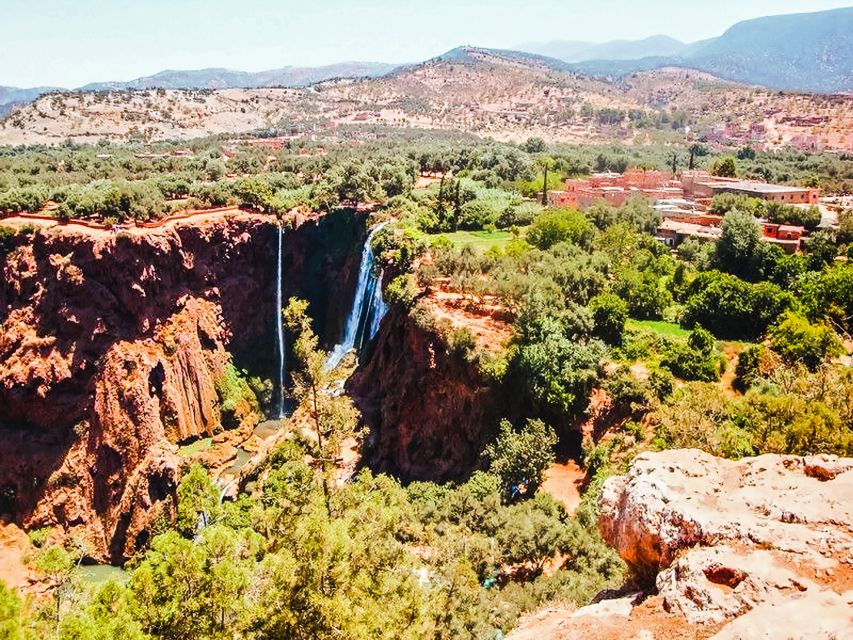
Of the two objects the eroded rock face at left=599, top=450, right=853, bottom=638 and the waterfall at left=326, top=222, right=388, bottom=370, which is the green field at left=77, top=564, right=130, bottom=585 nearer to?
the waterfall at left=326, top=222, right=388, bottom=370

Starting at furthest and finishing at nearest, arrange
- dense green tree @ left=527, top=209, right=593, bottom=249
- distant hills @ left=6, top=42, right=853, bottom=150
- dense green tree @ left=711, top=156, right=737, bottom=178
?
distant hills @ left=6, top=42, right=853, bottom=150, dense green tree @ left=711, top=156, right=737, bottom=178, dense green tree @ left=527, top=209, right=593, bottom=249

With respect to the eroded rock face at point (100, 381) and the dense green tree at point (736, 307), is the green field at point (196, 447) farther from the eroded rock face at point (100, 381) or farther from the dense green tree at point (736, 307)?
the dense green tree at point (736, 307)

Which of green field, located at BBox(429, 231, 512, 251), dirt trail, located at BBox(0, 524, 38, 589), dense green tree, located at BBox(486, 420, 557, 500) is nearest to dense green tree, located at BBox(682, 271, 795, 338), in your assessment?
dense green tree, located at BBox(486, 420, 557, 500)

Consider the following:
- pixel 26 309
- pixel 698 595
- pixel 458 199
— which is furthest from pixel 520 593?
pixel 458 199

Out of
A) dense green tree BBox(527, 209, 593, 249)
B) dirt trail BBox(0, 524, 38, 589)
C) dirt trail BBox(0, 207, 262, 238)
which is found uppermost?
dirt trail BBox(0, 207, 262, 238)

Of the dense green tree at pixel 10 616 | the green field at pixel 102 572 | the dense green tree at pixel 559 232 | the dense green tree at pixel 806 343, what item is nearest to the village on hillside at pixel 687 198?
the dense green tree at pixel 559 232

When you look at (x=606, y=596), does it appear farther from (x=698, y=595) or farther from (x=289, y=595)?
(x=289, y=595)
